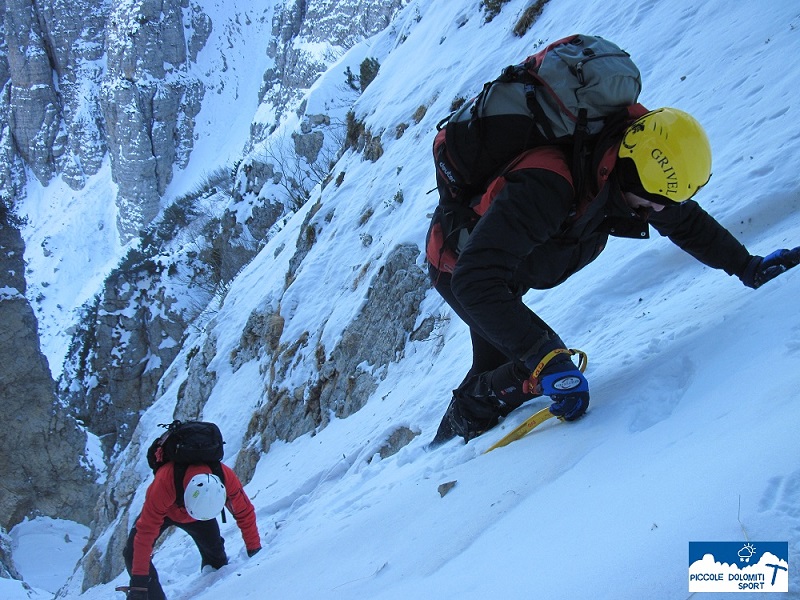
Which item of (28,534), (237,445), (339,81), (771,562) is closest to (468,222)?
(771,562)

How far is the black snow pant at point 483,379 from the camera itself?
3305 millimetres

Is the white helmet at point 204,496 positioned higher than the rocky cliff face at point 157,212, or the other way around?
the rocky cliff face at point 157,212

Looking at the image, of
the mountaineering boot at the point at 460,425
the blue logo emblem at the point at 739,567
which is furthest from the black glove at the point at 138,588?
the blue logo emblem at the point at 739,567

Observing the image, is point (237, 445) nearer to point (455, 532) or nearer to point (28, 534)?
point (455, 532)

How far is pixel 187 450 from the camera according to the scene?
4402 millimetres

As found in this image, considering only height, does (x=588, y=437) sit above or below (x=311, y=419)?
above

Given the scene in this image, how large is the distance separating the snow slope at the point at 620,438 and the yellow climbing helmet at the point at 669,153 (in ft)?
2.17

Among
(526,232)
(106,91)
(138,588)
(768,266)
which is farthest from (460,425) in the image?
(106,91)

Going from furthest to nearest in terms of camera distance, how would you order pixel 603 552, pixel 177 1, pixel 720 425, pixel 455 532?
pixel 177 1 → pixel 455 532 → pixel 720 425 → pixel 603 552

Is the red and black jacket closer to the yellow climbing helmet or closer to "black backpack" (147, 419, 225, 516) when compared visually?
the yellow climbing helmet

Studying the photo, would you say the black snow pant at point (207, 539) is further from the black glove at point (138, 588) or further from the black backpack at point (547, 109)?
the black backpack at point (547, 109)

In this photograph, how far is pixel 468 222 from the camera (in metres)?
2.91

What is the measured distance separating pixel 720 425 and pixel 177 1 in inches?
2634

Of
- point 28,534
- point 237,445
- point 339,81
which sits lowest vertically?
point 28,534
